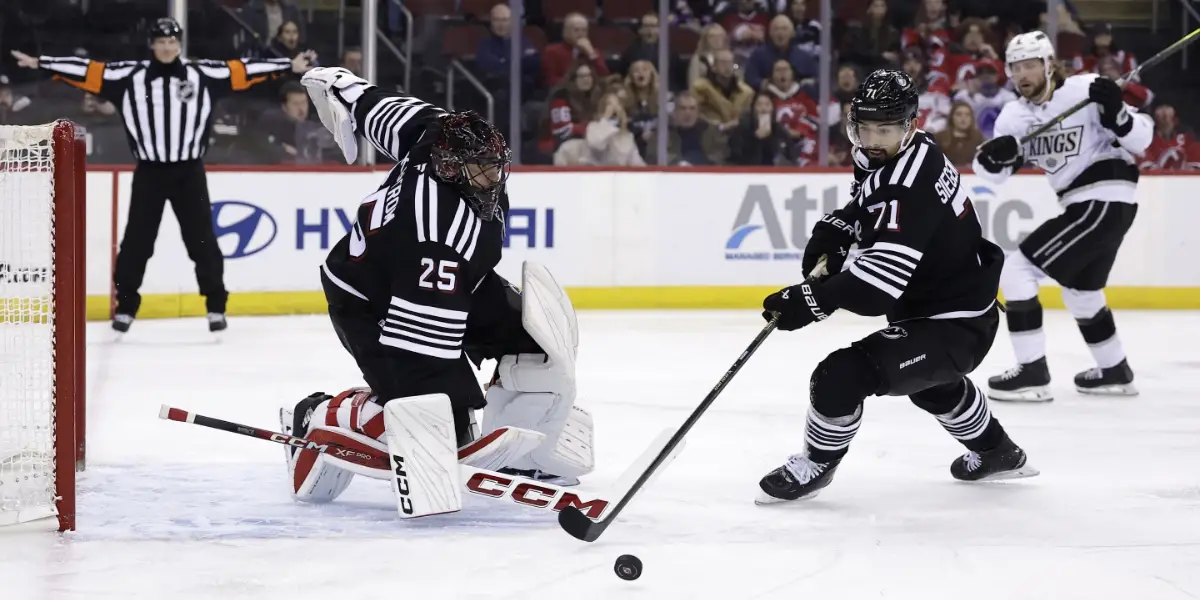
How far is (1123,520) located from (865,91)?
1.04 m

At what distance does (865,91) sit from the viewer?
2.97 m

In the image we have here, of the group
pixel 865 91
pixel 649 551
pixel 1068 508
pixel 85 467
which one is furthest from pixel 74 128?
pixel 1068 508

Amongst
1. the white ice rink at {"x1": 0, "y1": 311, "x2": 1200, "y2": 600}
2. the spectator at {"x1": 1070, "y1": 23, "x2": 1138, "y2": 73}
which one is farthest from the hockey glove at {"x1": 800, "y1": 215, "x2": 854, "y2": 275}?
the spectator at {"x1": 1070, "y1": 23, "x2": 1138, "y2": 73}

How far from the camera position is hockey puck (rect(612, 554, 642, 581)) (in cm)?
244

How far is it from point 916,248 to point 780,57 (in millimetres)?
4563

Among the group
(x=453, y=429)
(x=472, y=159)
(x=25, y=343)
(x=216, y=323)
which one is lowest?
(x=216, y=323)

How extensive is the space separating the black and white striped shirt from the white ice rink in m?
1.30

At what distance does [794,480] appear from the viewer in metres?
3.09

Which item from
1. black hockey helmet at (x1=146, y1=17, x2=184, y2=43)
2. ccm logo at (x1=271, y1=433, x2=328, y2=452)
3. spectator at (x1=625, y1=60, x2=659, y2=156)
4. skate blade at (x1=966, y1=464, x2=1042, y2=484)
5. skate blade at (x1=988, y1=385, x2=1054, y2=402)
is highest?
black hockey helmet at (x1=146, y1=17, x2=184, y2=43)

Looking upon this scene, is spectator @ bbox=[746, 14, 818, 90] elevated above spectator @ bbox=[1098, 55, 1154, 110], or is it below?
above

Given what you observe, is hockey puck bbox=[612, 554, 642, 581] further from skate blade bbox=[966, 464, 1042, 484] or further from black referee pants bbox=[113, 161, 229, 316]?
black referee pants bbox=[113, 161, 229, 316]

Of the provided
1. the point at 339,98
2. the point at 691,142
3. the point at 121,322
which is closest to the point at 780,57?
the point at 691,142

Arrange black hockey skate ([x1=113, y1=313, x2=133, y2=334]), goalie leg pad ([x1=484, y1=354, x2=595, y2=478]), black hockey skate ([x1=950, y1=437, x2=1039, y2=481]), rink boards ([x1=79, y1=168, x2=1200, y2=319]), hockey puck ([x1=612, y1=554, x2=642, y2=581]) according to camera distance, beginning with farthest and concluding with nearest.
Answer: rink boards ([x1=79, y1=168, x2=1200, y2=319]), black hockey skate ([x1=113, y1=313, x2=133, y2=334]), black hockey skate ([x1=950, y1=437, x2=1039, y2=481]), goalie leg pad ([x1=484, y1=354, x2=595, y2=478]), hockey puck ([x1=612, y1=554, x2=642, y2=581])

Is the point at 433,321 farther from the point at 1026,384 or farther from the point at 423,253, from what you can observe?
the point at 1026,384
